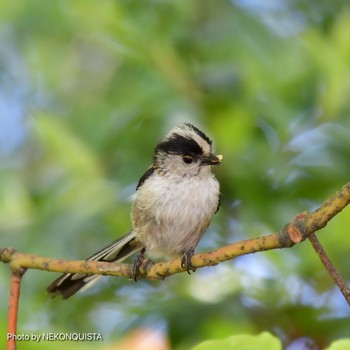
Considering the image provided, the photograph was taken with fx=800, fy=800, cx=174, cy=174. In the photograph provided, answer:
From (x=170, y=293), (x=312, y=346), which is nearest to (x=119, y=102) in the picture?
(x=170, y=293)

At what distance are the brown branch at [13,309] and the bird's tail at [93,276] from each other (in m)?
0.59

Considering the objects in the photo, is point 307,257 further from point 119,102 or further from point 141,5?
point 141,5

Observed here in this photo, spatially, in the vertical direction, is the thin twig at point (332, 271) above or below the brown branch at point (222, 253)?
below

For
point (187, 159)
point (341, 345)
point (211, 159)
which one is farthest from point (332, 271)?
point (187, 159)

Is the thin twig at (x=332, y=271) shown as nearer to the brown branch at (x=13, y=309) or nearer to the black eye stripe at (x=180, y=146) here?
the brown branch at (x=13, y=309)

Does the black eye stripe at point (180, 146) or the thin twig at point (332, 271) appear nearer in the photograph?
the thin twig at point (332, 271)

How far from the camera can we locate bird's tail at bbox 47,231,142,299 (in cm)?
275

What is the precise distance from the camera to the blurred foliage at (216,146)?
2.78 m

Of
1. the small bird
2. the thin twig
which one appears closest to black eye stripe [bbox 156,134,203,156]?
the small bird

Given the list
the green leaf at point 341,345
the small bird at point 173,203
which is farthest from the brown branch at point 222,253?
the small bird at point 173,203

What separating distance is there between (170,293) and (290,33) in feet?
4.10

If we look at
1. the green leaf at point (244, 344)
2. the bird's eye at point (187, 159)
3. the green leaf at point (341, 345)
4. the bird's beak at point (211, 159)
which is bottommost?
the green leaf at point (341, 345)

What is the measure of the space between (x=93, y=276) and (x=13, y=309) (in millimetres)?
1144

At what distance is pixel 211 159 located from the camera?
315 cm
